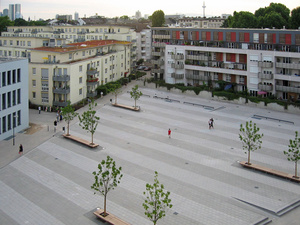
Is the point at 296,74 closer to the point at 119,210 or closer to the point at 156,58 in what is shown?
A: the point at 156,58

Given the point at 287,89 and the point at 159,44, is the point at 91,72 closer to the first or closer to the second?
the point at 159,44

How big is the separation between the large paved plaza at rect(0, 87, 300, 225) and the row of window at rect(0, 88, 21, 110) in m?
4.37

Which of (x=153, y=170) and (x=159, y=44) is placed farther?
(x=159, y=44)

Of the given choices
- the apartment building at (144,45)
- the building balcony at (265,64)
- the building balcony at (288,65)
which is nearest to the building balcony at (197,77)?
the building balcony at (265,64)

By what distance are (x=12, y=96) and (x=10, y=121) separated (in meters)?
3.10

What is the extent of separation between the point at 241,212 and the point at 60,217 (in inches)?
530

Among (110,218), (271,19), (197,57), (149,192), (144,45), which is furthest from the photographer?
(144,45)

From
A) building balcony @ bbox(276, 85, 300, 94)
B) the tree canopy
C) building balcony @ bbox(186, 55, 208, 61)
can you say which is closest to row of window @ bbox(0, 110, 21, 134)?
building balcony @ bbox(186, 55, 208, 61)

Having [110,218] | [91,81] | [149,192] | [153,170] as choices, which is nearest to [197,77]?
[91,81]

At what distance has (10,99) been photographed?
44.3 meters

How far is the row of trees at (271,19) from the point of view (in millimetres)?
83812

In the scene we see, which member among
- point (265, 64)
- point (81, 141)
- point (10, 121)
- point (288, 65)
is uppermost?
point (265, 64)

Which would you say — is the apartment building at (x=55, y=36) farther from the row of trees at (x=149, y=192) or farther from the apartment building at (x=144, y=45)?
the row of trees at (x=149, y=192)

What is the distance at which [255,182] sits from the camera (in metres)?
32.7
